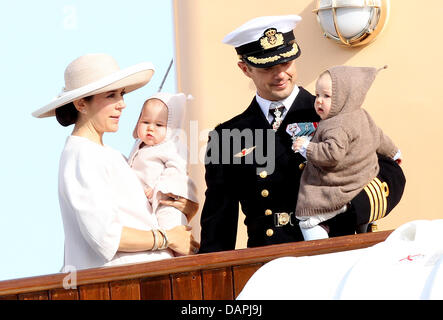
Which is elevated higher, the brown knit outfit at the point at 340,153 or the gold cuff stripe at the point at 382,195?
the brown knit outfit at the point at 340,153

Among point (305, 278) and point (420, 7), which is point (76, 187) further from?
point (420, 7)

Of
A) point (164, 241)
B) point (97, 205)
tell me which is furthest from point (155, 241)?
point (97, 205)

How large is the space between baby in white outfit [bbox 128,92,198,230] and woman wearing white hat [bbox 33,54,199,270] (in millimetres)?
88

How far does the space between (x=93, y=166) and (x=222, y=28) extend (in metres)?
1.93

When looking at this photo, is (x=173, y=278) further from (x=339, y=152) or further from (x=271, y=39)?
(x=271, y=39)

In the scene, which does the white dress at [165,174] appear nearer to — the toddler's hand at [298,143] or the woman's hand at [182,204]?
the woman's hand at [182,204]

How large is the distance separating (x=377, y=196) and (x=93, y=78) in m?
1.27

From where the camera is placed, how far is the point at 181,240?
3.88 meters

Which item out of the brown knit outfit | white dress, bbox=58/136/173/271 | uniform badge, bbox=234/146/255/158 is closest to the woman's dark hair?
white dress, bbox=58/136/173/271

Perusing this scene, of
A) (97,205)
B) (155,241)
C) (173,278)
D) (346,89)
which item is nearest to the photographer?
(173,278)

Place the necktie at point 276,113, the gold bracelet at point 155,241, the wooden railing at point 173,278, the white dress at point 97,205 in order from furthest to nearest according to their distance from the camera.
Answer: the necktie at point 276,113
the gold bracelet at point 155,241
the white dress at point 97,205
the wooden railing at point 173,278

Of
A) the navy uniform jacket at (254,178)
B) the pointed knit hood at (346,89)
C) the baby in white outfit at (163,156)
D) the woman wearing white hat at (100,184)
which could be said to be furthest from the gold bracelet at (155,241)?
the pointed knit hood at (346,89)

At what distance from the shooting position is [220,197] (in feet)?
13.5

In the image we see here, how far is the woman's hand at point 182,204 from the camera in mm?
4002
